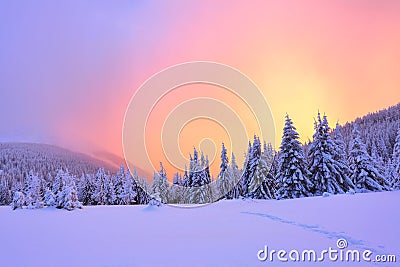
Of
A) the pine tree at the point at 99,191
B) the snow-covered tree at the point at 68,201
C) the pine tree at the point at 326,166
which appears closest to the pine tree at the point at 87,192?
the pine tree at the point at 99,191

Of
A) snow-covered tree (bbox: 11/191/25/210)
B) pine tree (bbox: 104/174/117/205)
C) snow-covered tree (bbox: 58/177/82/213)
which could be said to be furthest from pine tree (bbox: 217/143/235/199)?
snow-covered tree (bbox: 11/191/25/210)

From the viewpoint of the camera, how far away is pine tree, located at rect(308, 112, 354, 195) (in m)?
26.9

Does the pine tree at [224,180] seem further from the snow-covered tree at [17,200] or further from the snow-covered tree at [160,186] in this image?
the snow-covered tree at [17,200]

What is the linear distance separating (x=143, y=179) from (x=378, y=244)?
206ft

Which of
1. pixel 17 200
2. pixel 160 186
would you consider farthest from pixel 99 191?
pixel 17 200

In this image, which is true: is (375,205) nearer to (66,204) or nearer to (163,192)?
(66,204)

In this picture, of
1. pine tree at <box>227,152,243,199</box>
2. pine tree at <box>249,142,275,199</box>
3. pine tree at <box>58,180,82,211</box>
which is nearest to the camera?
pine tree at <box>58,180,82,211</box>

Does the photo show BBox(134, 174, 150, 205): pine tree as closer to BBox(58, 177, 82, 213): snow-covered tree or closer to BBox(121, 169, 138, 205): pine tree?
BBox(121, 169, 138, 205): pine tree

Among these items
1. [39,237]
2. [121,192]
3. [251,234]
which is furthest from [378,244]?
[121,192]

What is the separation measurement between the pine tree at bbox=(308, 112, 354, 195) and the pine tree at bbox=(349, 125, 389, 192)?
51.9 inches

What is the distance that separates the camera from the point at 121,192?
58344 millimetres

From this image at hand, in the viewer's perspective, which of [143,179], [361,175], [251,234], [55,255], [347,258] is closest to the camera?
[347,258]

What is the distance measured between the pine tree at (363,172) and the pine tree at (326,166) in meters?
1.32

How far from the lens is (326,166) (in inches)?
1069
